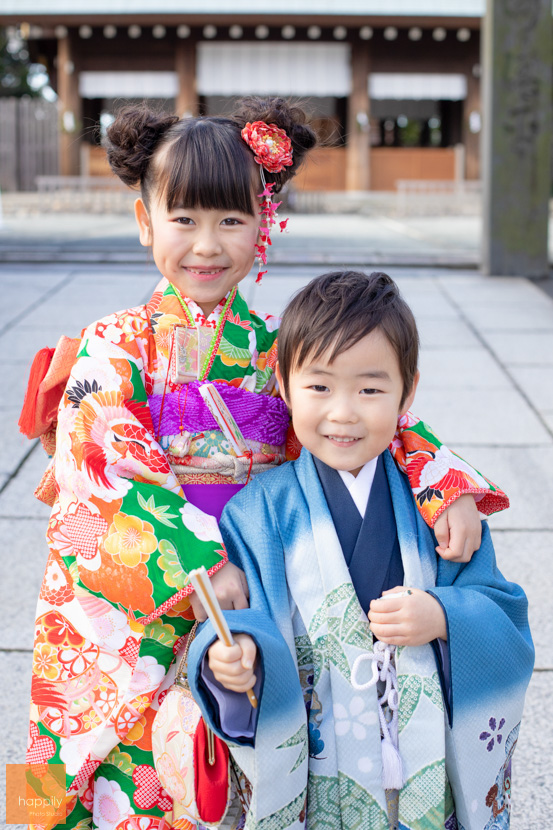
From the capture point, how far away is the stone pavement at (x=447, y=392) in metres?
2.05

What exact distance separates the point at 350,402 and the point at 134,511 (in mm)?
382

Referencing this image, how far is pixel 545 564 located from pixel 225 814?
156 centimetres

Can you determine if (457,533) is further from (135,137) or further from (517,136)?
(517,136)

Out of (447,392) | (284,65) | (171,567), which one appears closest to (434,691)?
(171,567)

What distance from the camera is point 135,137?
1535mm

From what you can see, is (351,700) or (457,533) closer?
(351,700)

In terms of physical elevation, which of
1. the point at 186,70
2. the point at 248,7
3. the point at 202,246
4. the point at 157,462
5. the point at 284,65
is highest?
the point at 248,7

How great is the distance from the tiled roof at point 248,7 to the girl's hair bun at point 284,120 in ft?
44.4

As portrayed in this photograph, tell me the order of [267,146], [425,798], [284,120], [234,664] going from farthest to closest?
[284,120]
[267,146]
[425,798]
[234,664]

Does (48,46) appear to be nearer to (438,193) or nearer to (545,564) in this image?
(438,193)

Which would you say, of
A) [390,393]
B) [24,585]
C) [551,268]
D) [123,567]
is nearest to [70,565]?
[123,567]

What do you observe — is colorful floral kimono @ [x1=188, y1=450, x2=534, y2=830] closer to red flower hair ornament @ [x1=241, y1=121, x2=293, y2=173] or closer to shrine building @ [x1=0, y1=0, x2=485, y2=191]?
red flower hair ornament @ [x1=241, y1=121, x2=293, y2=173]

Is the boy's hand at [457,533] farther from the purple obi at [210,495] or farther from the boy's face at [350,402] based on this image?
the purple obi at [210,495]

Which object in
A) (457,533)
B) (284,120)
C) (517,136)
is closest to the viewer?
(457,533)
